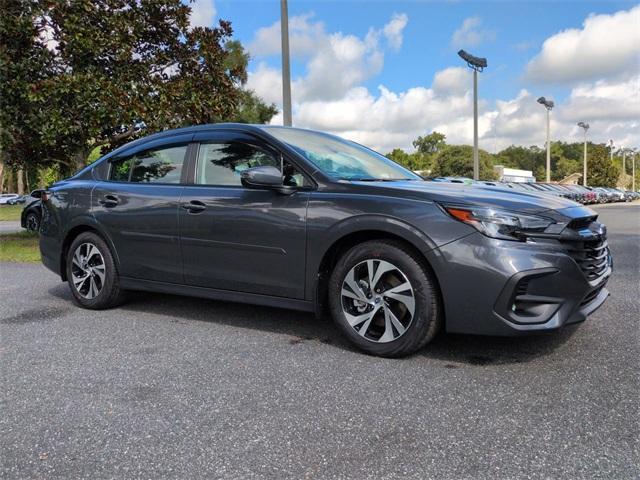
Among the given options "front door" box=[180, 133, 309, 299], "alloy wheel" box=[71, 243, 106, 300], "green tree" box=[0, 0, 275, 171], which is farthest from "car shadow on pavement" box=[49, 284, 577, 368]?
"green tree" box=[0, 0, 275, 171]

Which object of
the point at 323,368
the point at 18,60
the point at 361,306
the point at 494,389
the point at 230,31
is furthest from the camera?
the point at 230,31

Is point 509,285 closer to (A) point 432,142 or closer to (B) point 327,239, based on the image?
(B) point 327,239

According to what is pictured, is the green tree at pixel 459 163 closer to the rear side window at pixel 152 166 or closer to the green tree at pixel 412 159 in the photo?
the green tree at pixel 412 159

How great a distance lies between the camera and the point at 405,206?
3.37 metres

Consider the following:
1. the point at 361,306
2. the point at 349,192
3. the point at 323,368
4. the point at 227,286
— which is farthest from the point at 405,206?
the point at 227,286

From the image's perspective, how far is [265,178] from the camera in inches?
144

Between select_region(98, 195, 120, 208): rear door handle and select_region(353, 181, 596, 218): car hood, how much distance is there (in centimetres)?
230

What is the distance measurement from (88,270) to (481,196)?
3531 mm

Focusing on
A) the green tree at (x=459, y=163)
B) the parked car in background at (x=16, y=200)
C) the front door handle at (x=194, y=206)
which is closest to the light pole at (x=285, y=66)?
the front door handle at (x=194, y=206)

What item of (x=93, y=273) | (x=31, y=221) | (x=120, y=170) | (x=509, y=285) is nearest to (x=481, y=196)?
(x=509, y=285)

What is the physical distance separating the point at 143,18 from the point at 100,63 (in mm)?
1175

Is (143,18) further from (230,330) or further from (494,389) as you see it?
(494,389)

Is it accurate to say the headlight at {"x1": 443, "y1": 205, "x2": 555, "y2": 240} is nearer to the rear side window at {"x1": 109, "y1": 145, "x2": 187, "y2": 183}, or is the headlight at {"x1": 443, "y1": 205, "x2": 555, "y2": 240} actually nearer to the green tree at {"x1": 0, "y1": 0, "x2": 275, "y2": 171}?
the rear side window at {"x1": 109, "y1": 145, "x2": 187, "y2": 183}

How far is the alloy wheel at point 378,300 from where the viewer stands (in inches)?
133
